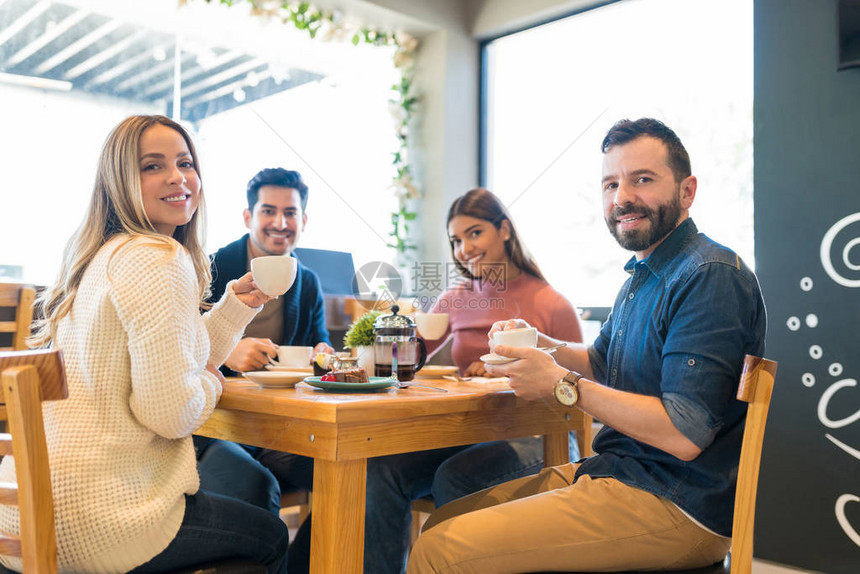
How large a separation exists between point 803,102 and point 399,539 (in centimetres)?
210

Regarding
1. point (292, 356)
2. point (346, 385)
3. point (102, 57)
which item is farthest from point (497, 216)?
point (102, 57)

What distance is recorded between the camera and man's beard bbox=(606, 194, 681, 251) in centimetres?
143

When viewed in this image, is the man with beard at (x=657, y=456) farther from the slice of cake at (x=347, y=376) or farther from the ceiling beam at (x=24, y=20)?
the ceiling beam at (x=24, y=20)

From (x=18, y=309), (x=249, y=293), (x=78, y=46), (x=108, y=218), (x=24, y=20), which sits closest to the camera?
(x=108, y=218)

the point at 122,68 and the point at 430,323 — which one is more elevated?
the point at 122,68

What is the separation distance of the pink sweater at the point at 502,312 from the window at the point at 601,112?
114 cm

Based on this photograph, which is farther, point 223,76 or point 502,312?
point 223,76

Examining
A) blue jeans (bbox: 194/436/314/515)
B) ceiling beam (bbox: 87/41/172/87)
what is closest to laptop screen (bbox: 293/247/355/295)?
ceiling beam (bbox: 87/41/172/87)

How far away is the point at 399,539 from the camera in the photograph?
1.85 metres

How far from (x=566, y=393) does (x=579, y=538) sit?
0.82ft

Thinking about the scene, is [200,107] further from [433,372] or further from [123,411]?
[123,411]

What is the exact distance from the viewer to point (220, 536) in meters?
1.24

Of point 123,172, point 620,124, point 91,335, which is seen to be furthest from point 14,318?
point 620,124

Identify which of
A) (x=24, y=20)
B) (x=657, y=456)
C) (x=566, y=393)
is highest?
(x=24, y=20)
